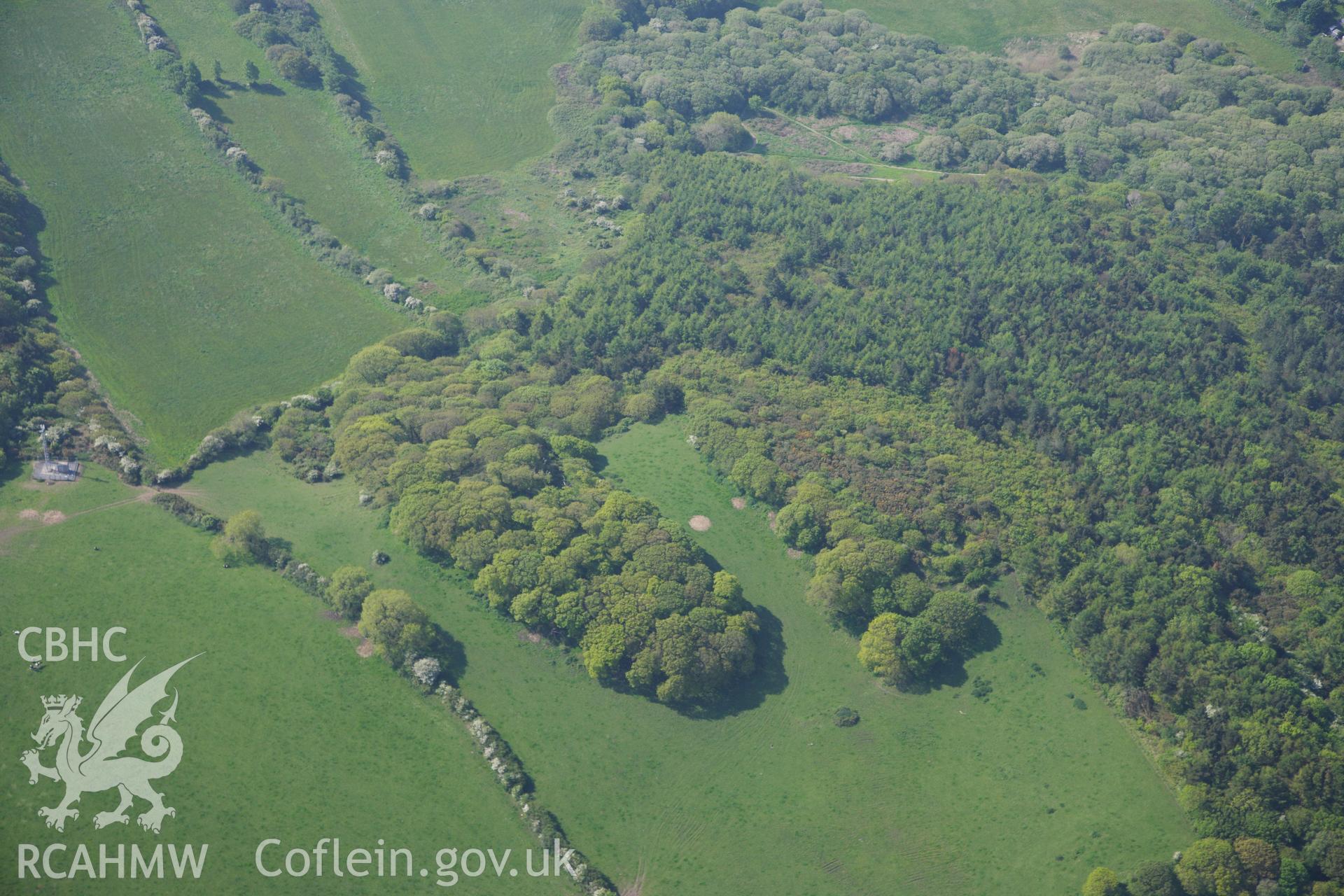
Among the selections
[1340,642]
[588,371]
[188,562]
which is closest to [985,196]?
[588,371]

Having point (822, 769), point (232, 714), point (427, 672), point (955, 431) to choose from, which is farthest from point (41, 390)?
point (955, 431)

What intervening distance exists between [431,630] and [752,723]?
118 ft

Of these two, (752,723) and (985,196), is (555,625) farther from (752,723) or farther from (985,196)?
(985,196)

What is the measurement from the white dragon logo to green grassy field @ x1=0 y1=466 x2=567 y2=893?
89 centimetres

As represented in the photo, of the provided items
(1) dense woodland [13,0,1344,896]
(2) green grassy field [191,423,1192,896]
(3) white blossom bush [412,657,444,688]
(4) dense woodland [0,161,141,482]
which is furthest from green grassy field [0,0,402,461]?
(3) white blossom bush [412,657,444,688]

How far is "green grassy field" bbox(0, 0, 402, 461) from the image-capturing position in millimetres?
155125

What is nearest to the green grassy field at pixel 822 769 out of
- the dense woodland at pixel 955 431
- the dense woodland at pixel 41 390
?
the dense woodland at pixel 955 431

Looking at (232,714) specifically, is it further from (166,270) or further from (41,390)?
(166,270)

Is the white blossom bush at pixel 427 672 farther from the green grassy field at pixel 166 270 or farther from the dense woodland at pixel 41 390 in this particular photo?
the green grassy field at pixel 166 270

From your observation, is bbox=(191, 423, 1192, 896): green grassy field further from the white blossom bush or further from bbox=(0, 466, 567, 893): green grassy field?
bbox=(0, 466, 567, 893): green grassy field

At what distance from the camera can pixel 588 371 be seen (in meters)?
161

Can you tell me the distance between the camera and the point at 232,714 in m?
112

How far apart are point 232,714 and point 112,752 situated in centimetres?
1112

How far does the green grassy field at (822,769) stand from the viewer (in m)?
104
